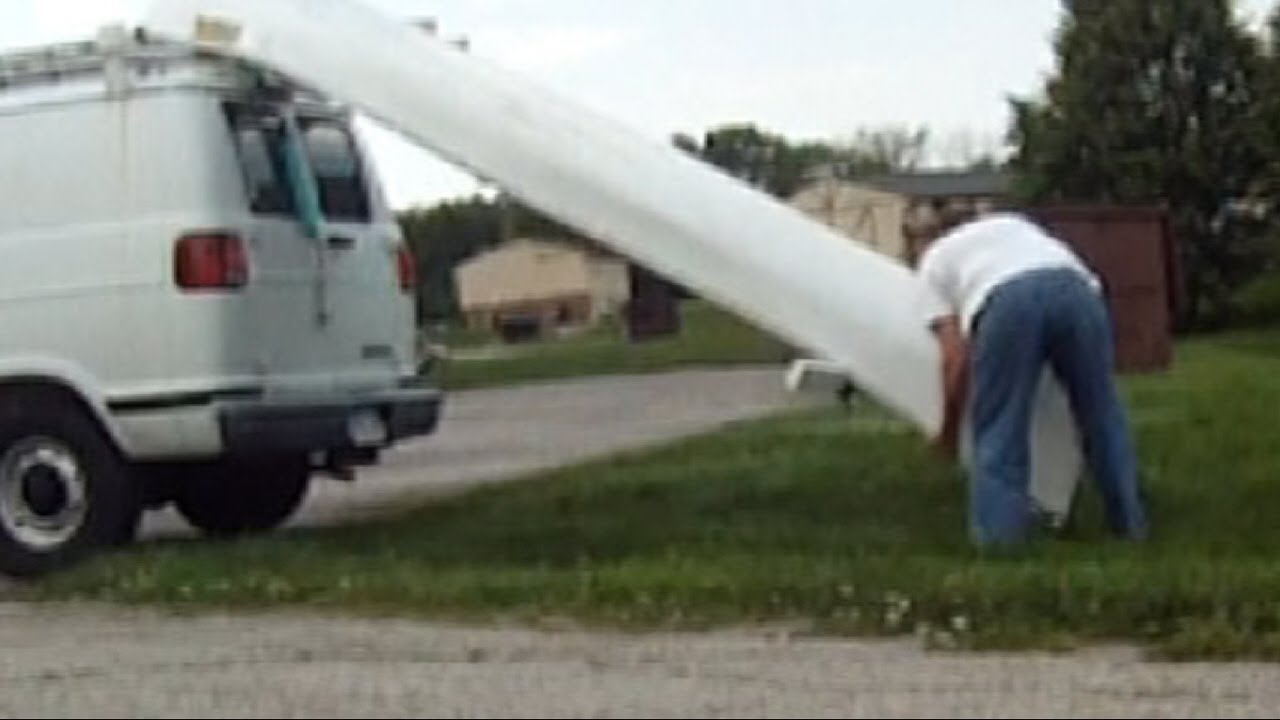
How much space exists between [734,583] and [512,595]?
0.86 m

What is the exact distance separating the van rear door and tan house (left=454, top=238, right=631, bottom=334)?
8007cm

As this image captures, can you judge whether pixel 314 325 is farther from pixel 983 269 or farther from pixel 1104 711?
pixel 1104 711

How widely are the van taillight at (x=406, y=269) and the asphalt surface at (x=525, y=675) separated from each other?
322cm

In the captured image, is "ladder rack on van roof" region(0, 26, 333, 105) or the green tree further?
the green tree

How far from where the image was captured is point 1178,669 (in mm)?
8633

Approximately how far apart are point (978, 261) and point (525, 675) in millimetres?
3589

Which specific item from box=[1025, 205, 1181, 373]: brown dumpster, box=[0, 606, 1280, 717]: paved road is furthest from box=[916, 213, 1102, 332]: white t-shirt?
box=[1025, 205, 1181, 373]: brown dumpster

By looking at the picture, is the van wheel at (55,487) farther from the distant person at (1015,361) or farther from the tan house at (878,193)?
the tan house at (878,193)

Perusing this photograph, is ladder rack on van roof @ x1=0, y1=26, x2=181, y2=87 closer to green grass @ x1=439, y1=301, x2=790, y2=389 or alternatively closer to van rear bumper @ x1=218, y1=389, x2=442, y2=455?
van rear bumper @ x1=218, y1=389, x2=442, y2=455

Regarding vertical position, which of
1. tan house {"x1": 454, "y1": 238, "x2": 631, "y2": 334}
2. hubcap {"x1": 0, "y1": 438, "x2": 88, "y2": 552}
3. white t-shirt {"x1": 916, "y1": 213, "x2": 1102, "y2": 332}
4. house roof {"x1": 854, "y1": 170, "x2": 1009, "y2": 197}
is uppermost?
house roof {"x1": 854, "y1": 170, "x2": 1009, "y2": 197}

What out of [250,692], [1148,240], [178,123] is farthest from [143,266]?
[1148,240]

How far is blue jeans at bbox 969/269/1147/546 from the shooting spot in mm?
11031

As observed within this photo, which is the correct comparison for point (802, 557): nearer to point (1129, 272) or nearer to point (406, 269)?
point (406, 269)

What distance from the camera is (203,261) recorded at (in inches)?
477
